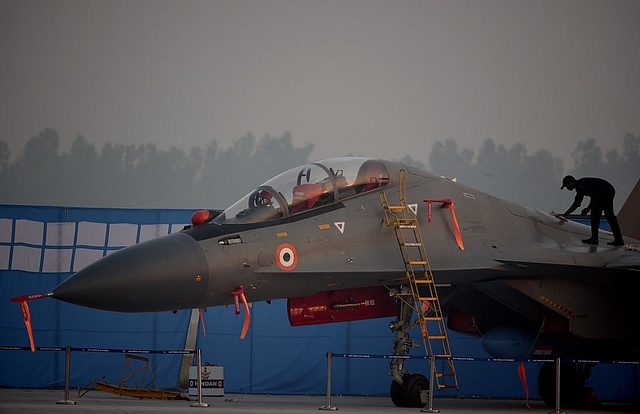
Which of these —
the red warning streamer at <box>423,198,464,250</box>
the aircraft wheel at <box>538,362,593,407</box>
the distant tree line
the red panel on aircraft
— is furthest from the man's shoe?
the distant tree line

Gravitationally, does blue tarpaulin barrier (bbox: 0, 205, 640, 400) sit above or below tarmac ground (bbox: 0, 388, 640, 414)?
above

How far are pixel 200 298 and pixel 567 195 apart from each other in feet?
49.5

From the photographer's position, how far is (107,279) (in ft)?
29.7

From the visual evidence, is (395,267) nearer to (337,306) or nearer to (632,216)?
(337,306)

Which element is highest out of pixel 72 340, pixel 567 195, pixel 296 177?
pixel 567 195

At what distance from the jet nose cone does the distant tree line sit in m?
13.3

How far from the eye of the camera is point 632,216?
14.8m

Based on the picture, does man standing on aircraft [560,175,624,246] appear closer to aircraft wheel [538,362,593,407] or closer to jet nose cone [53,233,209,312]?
aircraft wheel [538,362,593,407]

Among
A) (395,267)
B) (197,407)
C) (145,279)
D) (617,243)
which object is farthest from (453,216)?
(145,279)

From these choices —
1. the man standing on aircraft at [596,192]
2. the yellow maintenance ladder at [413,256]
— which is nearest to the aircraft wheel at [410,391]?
the yellow maintenance ladder at [413,256]

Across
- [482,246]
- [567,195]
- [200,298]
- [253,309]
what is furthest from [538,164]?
[200,298]

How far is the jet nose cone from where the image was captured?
29.6 ft

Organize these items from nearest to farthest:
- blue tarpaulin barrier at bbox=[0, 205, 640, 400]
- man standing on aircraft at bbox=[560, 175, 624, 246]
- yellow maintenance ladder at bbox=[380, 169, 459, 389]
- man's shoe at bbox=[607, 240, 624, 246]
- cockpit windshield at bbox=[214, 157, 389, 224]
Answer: cockpit windshield at bbox=[214, 157, 389, 224]
yellow maintenance ladder at bbox=[380, 169, 459, 389]
man standing on aircraft at bbox=[560, 175, 624, 246]
man's shoe at bbox=[607, 240, 624, 246]
blue tarpaulin barrier at bbox=[0, 205, 640, 400]

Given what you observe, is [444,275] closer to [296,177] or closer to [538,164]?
[296,177]
